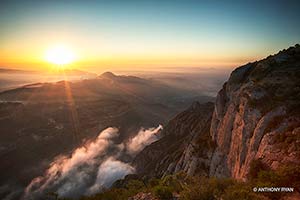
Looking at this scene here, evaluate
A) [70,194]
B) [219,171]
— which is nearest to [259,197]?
[219,171]

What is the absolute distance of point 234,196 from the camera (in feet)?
56.0

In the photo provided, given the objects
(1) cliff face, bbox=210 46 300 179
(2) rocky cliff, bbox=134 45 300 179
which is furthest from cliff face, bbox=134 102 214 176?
(1) cliff face, bbox=210 46 300 179

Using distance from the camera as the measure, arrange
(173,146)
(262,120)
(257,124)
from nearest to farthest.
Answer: (262,120) < (257,124) < (173,146)

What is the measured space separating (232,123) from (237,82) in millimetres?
12489

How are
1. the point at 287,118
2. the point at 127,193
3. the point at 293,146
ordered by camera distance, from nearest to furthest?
the point at 293,146
the point at 127,193
the point at 287,118

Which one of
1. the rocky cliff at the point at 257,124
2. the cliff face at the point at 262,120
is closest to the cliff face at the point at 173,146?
the rocky cliff at the point at 257,124

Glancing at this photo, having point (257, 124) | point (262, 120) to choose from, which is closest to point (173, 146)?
point (257, 124)

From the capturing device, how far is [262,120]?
32.0 m

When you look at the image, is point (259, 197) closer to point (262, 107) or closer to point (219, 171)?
point (262, 107)

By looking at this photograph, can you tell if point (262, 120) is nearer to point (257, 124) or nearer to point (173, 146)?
point (257, 124)

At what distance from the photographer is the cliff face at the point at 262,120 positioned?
26.0 m

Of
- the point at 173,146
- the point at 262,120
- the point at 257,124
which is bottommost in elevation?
the point at 173,146

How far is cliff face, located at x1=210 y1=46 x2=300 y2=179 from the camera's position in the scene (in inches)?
1025

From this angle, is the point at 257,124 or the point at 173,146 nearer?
the point at 257,124
